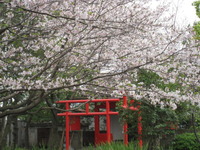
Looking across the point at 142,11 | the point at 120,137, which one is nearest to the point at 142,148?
the point at 142,11

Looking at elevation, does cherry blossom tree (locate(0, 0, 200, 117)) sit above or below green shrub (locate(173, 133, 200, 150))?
above

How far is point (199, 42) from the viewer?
4348mm

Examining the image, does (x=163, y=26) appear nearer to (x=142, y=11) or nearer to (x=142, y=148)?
(x=142, y=11)

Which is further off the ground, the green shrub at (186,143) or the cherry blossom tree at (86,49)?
the cherry blossom tree at (86,49)

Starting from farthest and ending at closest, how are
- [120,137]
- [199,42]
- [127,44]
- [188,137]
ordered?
[120,137] → [188,137] → [127,44] → [199,42]

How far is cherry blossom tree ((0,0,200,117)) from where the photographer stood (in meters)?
3.69

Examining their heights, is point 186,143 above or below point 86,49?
below

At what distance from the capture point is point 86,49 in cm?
475

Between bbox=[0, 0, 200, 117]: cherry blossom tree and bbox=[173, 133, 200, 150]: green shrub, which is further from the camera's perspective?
bbox=[173, 133, 200, 150]: green shrub

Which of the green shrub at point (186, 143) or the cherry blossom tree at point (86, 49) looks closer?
the cherry blossom tree at point (86, 49)

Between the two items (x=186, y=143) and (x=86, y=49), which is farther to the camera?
(x=186, y=143)

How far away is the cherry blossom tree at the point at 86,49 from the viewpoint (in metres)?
3.69

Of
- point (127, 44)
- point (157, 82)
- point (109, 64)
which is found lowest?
point (157, 82)

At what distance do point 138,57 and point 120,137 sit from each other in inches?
280
